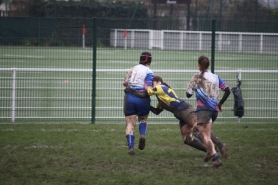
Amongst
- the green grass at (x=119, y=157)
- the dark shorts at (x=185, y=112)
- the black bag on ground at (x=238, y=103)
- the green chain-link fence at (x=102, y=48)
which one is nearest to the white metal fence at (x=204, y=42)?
the green chain-link fence at (x=102, y=48)

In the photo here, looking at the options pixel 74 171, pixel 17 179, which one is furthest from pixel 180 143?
pixel 17 179

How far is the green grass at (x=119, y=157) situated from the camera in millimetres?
7742

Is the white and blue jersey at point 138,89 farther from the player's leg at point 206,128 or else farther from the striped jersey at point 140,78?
the player's leg at point 206,128

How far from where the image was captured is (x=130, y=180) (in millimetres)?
7566

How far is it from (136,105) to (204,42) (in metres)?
5.09

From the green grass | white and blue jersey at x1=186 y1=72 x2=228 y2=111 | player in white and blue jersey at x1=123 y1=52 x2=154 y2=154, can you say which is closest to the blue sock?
player in white and blue jersey at x1=123 y1=52 x2=154 y2=154

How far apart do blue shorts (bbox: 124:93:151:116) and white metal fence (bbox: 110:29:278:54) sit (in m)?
4.35

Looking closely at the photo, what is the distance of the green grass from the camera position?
774cm

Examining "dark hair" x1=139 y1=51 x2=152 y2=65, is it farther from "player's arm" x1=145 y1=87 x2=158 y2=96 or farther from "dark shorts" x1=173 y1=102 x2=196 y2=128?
"dark shorts" x1=173 y1=102 x2=196 y2=128

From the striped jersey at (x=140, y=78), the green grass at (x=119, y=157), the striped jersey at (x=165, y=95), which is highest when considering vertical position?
the striped jersey at (x=140, y=78)

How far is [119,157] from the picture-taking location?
30.3 ft

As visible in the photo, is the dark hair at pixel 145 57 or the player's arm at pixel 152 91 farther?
the dark hair at pixel 145 57

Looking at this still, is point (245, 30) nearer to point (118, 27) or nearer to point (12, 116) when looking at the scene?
point (118, 27)

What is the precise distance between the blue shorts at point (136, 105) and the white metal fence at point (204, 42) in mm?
4349
